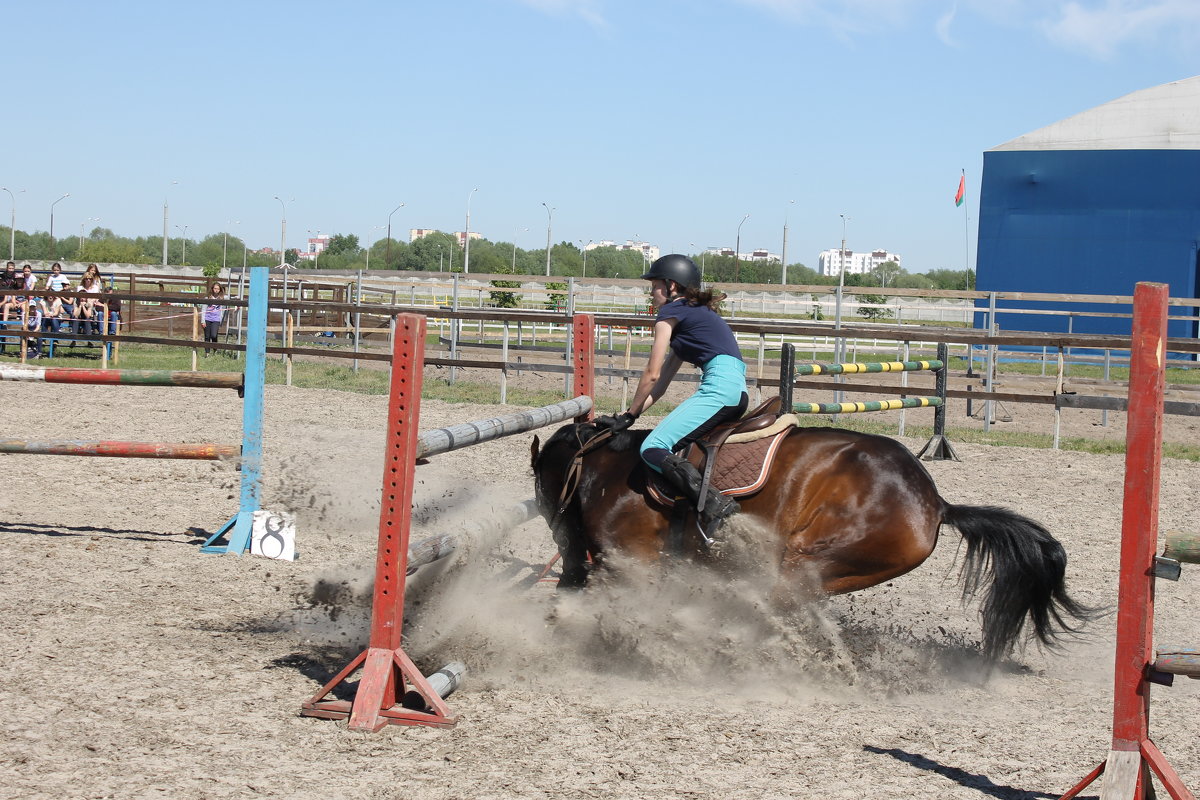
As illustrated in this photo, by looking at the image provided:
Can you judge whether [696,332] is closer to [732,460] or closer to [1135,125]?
[732,460]

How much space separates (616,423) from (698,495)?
0.58 metres

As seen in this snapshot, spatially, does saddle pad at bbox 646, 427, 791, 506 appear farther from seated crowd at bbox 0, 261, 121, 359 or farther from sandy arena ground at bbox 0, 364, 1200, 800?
seated crowd at bbox 0, 261, 121, 359

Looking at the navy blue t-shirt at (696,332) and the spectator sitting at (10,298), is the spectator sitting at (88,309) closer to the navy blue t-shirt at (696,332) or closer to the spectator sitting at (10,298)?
the spectator sitting at (10,298)

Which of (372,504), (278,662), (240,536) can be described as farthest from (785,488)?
(372,504)

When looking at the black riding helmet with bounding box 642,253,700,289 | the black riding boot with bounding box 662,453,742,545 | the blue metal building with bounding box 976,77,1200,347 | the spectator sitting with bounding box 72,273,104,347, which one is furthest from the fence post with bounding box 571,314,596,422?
the blue metal building with bounding box 976,77,1200,347

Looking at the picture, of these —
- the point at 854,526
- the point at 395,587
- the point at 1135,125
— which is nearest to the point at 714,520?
the point at 854,526

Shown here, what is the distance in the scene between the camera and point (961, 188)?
36.3 metres

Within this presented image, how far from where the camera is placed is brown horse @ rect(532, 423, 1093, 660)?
4570 mm

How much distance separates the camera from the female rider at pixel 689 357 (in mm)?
4859

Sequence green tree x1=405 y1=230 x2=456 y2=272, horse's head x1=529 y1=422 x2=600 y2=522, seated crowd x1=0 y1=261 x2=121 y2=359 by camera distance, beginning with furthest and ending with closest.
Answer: green tree x1=405 y1=230 x2=456 y2=272 → seated crowd x1=0 y1=261 x2=121 y2=359 → horse's head x1=529 y1=422 x2=600 y2=522

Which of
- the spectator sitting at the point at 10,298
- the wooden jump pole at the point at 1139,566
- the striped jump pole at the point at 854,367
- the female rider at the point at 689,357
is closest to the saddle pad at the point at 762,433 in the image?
the female rider at the point at 689,357

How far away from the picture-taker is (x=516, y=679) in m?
4.46

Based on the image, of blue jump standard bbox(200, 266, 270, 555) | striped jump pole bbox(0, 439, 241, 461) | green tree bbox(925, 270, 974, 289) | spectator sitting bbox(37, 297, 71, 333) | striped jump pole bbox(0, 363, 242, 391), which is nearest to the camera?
striped jump pole bbox(0, 363, 242, 391)

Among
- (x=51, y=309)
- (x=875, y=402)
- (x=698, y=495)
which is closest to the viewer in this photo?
(x=698, y=495)
